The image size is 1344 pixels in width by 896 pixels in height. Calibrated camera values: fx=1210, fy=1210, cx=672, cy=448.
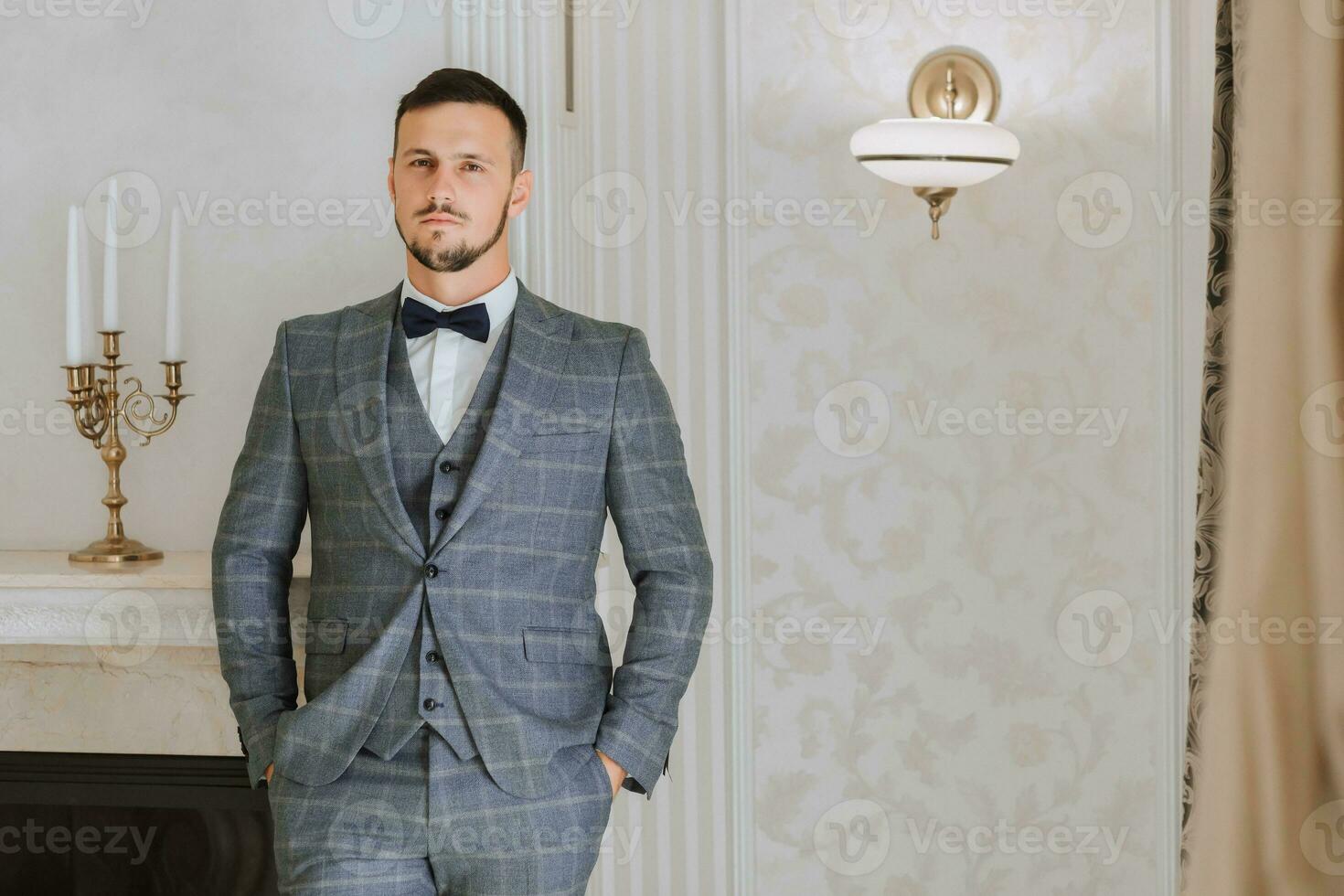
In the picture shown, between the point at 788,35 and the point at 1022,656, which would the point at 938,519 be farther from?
the point at 788,35

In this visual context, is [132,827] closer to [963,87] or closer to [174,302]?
[174,302]

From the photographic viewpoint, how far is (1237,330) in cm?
157

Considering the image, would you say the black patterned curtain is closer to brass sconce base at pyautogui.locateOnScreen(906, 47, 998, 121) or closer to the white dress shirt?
brass sconce base at pyautogui.locateOnScreen(906, 47, 998, 121)

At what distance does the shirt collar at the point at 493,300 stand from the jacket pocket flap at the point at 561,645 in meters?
0.41

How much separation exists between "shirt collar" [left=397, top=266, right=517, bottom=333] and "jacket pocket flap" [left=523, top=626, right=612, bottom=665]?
0.41 m

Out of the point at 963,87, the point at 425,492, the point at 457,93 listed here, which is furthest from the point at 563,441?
the point at 963,87

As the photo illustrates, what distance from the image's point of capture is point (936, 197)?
87.2 inches

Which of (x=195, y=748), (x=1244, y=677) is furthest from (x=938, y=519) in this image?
(x=195, y=748)

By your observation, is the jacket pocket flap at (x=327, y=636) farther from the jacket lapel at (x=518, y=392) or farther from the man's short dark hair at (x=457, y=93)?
the man's short dark hair at (x=457, y=93)

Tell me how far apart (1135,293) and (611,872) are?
4.89 ft

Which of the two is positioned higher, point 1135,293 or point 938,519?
point 1135,293

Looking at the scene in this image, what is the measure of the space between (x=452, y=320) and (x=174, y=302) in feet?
2.12

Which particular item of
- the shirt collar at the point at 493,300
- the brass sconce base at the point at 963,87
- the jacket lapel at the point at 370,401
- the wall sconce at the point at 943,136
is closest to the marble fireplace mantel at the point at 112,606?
the jacket lapel at the point at 370,401

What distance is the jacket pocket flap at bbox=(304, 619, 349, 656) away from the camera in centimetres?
153
